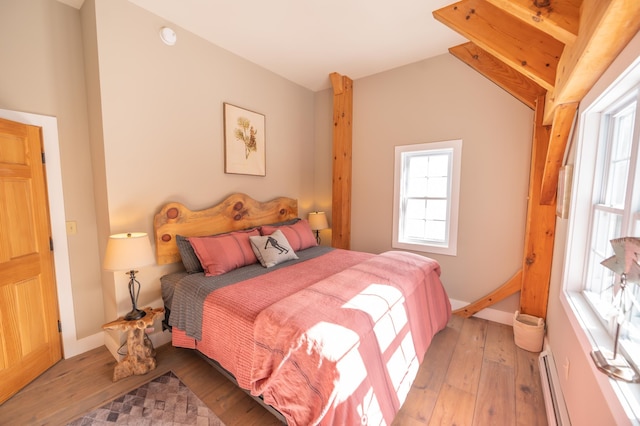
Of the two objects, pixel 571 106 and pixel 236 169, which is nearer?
pixel 571 106

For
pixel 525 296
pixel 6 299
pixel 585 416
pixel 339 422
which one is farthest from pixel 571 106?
pixel 6 299

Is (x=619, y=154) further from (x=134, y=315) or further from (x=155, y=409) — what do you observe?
(x=134, y=315)

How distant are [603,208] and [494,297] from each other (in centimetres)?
160

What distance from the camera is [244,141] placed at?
302 cm

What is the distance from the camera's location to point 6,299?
5.78 ft

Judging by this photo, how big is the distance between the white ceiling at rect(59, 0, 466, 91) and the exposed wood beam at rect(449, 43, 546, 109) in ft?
0.54

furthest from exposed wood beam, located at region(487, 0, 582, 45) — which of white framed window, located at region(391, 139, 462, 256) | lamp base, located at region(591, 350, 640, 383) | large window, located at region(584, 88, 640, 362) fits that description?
white framed window, located at region(391, 139, 462, 256)

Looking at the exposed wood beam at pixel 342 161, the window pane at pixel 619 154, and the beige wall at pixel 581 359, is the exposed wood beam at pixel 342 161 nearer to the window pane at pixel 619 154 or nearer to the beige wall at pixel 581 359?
the beige wall at pixel 581 359

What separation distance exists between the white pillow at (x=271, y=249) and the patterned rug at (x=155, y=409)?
1.11 meters

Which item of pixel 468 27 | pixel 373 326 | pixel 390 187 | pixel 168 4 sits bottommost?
pixel 373 326

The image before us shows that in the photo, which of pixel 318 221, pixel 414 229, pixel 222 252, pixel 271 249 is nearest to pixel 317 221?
pixel 318 221

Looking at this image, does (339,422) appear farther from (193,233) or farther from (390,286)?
(193,233)

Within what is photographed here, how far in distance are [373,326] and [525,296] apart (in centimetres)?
193

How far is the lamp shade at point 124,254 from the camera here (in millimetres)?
1789
